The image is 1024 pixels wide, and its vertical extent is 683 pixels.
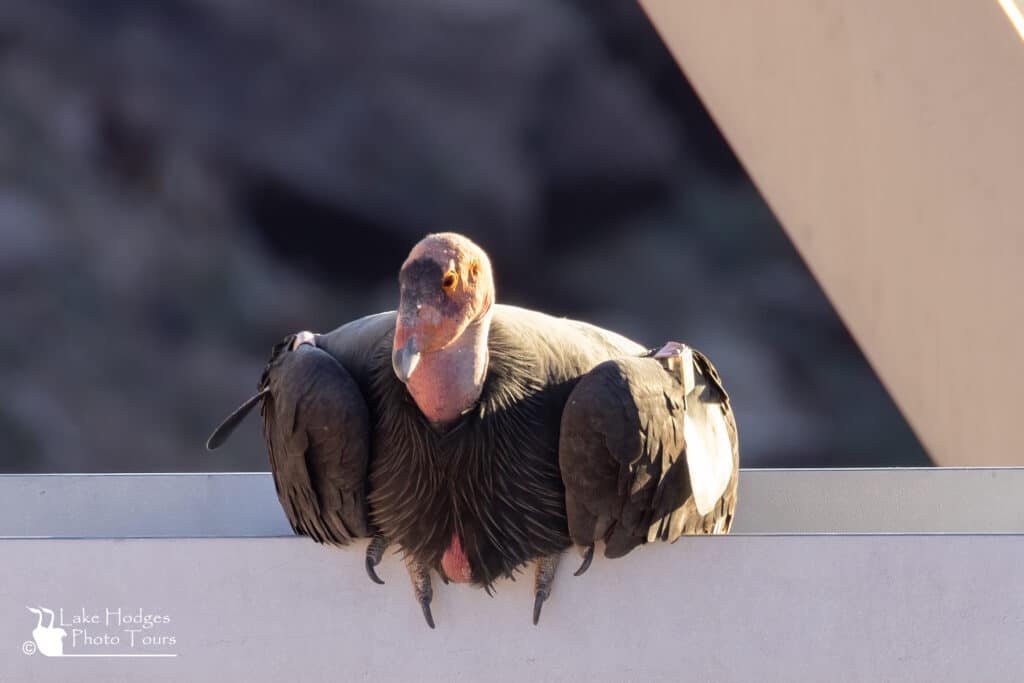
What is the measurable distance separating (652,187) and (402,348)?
3.19 meters

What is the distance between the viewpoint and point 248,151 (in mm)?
4754

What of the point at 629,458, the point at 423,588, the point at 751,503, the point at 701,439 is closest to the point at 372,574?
the point at 423,588

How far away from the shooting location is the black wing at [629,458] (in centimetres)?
184

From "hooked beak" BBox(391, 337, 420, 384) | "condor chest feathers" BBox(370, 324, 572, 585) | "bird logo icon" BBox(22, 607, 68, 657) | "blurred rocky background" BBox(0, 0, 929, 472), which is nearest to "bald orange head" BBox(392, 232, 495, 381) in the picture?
"hooked beak" BBox(391, 337, 420, 384)

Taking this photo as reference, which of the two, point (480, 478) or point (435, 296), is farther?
point (480, 478)

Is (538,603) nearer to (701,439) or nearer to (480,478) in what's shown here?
(480,478)

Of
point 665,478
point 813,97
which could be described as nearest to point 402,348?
point 665,478

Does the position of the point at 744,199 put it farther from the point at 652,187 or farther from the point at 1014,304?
the point at 1014,304

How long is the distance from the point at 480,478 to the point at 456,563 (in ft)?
0.42

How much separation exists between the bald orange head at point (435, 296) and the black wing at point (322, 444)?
0.19 m

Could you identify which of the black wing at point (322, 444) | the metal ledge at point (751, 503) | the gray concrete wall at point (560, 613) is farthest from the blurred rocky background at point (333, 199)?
the gray concrete wall at point (560, 613)

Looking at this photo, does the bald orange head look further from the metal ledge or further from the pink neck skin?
the metal ledge

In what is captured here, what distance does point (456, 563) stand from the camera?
6.39ft

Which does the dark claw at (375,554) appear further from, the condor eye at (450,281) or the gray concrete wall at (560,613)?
the condor eye at (450,281)
